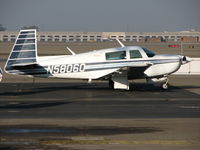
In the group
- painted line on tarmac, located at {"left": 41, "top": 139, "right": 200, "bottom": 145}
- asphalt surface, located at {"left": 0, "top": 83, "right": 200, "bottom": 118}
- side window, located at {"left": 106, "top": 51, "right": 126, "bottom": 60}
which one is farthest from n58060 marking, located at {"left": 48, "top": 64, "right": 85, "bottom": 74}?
painted line on tarmac, located at {"left": 41, "top": 139, "right": 200, "bottom": 145}

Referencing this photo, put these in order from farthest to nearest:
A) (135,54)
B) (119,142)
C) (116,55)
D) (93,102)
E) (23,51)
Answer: (116,55) → (135,54) → (23,51) → (93,102) → (119,142)

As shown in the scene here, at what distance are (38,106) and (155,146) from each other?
7.67m

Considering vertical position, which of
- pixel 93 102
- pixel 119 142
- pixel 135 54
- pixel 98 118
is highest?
pixel 119 142

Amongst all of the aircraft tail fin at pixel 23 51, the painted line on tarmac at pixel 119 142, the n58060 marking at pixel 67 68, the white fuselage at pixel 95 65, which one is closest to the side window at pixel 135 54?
the white fuselage at pixel 95 65

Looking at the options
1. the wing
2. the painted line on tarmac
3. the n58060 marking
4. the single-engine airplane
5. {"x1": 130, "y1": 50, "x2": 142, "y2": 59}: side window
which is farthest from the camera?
the n58060 marking

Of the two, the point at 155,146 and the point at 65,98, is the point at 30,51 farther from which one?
the point at 155,146

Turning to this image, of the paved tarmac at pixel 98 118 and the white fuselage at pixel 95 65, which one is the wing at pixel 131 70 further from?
the paved tarmac at pixel 98 118

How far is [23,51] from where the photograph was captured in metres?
22.5

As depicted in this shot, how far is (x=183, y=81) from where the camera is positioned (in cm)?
2884

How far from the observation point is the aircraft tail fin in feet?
73.7

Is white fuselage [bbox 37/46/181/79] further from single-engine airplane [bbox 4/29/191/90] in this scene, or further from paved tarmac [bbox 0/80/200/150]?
paved tarmac [bbox 0/80/200/150]

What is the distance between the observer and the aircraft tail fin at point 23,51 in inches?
884

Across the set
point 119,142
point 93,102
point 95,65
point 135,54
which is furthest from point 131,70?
point 119,142

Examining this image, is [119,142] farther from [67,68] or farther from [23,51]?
[67,68]
